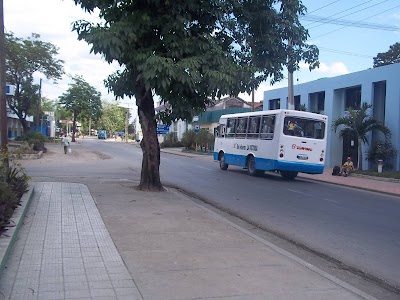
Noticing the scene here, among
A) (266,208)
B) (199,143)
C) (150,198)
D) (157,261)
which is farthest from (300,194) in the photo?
(199,143)

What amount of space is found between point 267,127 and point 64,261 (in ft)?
50.8

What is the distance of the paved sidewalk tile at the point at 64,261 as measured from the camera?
4.77 metres

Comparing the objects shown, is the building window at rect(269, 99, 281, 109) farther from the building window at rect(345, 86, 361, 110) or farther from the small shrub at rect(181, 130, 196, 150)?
the small shrub at rect(181, 130, 196, 150)

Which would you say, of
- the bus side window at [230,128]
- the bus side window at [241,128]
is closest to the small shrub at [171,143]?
the bus side window at [230,128]

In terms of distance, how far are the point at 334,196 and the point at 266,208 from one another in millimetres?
4544

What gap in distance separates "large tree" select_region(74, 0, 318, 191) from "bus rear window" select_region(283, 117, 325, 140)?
688 cm

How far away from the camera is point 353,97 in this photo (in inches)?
1104

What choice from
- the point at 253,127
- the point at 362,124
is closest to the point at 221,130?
the point at 253,127

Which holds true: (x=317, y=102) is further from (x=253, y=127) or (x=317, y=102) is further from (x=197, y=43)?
(x=197, y=43)

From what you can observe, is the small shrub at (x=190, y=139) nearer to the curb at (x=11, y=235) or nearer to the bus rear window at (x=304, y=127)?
the bus rear window at (x=304, y=127)

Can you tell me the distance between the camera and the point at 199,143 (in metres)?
46.1

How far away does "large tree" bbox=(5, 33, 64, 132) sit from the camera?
41094mm

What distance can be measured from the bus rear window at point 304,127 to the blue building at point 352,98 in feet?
19.8

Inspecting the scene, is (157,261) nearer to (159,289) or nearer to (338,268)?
(159,289)
